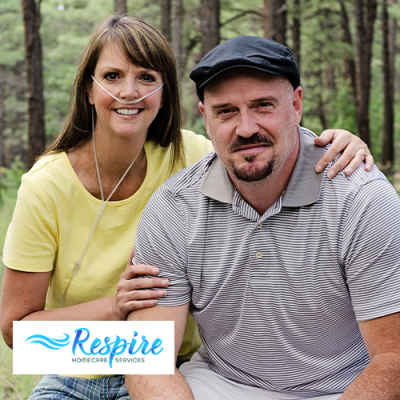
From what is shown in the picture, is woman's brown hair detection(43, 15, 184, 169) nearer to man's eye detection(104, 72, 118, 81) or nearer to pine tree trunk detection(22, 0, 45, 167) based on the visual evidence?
man's eye detection(104, 72, 118, 81)

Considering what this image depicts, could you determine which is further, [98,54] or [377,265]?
[98,54]

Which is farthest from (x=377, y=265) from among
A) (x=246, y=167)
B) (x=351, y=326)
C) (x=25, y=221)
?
(x=25, y=221)

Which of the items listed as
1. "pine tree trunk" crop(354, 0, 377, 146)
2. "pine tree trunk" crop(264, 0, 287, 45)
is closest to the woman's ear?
"pine tree trunk" crop(264, 0, 287, 45)

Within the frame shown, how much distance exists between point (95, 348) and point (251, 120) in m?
1.32

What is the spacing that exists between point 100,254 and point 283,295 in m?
1.14

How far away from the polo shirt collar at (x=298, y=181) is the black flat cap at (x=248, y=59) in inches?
13.7

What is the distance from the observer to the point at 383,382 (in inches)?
77.9

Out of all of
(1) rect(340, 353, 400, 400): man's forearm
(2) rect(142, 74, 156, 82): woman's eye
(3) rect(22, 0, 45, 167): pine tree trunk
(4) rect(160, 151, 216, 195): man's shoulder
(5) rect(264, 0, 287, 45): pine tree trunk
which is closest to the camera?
(1) rect(340, 353, 400, 400): man's forearm

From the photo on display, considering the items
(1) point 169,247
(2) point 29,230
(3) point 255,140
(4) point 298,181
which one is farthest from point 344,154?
(2) point 29,230

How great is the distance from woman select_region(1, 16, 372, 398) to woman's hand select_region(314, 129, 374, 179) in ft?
3.40

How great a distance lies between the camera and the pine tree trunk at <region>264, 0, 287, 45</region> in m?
9.27

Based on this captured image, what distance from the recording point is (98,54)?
9.17ft

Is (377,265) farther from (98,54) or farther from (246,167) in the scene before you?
(98,54)

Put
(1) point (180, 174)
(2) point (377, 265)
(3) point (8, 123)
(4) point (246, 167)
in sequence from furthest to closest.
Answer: (3) point (8, 123) < (1) point (180, 174) < (4) point (246, 167) < (2) point (377, 265)
